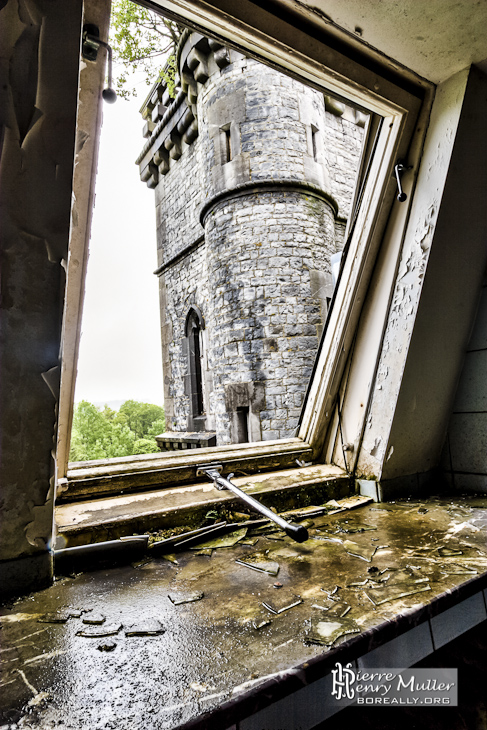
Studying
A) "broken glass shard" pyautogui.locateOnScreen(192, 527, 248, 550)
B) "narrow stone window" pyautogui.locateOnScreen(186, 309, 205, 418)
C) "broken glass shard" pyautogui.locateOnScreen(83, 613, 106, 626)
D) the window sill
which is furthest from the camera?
"narrow stone window" pyautogui.locateOnScreen(186, 309, 205, 418)

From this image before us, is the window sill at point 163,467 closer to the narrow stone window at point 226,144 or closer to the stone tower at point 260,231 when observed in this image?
the stone tower at point 260,231

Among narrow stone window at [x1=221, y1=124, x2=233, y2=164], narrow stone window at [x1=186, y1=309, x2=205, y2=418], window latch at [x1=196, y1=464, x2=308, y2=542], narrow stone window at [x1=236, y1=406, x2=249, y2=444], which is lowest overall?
narrow stone window at [x1=236, y1=406, x2=249, y2=444]

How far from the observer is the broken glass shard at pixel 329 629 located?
0.81 meters

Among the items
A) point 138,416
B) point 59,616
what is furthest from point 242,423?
point 138,416

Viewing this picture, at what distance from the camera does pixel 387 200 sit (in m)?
1.83

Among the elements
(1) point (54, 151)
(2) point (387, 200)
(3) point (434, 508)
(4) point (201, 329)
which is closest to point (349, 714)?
(3) point (434, 508)

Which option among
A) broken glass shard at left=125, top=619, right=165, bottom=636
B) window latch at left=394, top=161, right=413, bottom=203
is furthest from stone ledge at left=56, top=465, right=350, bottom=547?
window latch at left=394, top=161, right=413, bottom=203

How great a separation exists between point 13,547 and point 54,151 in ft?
3.62

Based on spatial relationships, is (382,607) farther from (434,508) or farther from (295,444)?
(295,444)

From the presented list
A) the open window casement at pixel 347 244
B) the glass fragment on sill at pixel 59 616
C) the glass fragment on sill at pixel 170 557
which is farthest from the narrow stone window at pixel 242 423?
the glass fragment on sill at pixel 59 616

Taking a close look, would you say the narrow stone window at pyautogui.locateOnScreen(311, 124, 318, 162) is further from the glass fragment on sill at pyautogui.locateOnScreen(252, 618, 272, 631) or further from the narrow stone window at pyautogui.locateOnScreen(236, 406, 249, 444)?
the glass fragment on sill at pyautogui.locateOnScreen(252, 618, 272, 631)

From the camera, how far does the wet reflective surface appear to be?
0.68 metres

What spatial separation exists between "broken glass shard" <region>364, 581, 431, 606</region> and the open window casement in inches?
37.6

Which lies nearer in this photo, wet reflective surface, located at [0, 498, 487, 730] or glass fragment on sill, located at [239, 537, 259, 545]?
wet reflective surface, located at [0, 498, 487, 730]
